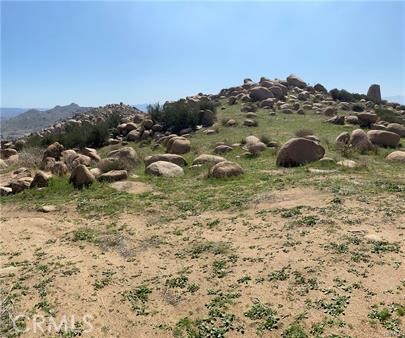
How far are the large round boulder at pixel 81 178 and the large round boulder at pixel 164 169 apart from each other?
93.6 inches

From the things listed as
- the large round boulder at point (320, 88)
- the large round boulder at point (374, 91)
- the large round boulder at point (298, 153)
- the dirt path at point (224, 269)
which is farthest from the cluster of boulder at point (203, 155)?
the large round boulder at point (374, 91)

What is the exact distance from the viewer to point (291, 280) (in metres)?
7.46

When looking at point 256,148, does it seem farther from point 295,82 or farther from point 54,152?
point 295,82

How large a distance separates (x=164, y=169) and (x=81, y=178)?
316cm

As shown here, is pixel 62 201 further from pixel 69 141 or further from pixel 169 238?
pixel 69 141

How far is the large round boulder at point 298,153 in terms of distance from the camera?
648 inches

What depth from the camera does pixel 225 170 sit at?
49.4ft

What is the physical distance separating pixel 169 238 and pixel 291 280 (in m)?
3.44

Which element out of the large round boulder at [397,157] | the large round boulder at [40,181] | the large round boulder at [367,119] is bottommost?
the large round boulder at [40,181]

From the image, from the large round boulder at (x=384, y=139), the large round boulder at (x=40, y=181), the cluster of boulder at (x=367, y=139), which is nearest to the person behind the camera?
the large round boulder at (x=40, y=181)

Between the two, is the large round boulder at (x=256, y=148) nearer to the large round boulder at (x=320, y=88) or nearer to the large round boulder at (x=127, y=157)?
the large round boulder at (x=127, y=157)

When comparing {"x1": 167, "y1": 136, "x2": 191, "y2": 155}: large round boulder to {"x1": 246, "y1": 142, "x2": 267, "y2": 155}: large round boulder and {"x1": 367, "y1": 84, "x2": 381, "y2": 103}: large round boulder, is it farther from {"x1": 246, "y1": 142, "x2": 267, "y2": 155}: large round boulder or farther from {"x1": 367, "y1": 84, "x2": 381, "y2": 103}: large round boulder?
{"x1": 367, "y1": 84, "x2": 381, "y2": 103}: large round boulder

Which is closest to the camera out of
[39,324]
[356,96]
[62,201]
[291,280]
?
[39,324]

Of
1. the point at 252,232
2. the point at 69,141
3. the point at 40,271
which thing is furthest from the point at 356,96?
the point at 40,271
